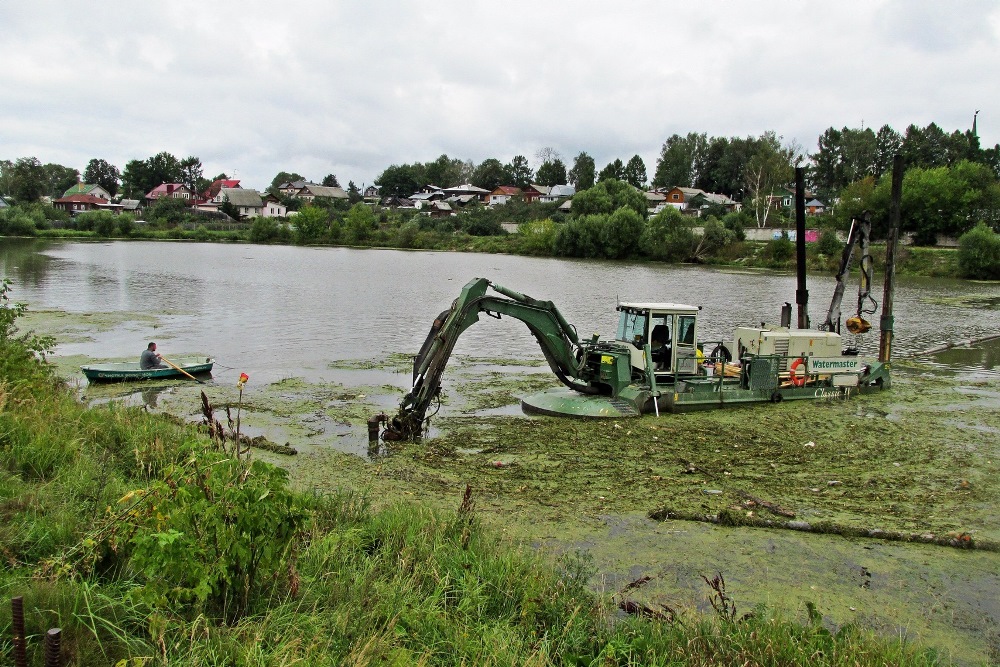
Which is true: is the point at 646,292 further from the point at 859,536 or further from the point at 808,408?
the point at 859,536

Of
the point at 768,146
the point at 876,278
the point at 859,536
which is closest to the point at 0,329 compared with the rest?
the point at 859,536

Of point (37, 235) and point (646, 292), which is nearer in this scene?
point (646, 292)

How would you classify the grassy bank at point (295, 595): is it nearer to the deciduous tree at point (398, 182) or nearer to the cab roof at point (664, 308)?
the cab roof at point (664, 308)

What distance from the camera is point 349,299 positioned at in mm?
40281

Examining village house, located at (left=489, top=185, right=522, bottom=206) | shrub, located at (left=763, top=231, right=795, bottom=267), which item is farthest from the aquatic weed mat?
village house, located at (left=489, top=185, right=522, bottom=206)

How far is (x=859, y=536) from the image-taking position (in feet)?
30.6

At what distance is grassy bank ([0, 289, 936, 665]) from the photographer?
4895 millimetres

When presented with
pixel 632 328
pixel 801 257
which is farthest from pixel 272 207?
pixel 632 328

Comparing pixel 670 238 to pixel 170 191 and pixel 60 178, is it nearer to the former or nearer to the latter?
pixel 170 191

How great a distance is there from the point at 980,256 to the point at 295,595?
68.2m

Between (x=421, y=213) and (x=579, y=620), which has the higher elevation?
(x=421, y=213)

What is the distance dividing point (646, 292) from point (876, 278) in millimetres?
24300

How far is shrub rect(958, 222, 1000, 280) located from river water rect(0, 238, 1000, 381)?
3.71m

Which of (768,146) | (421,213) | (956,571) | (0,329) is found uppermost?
(768,146)
